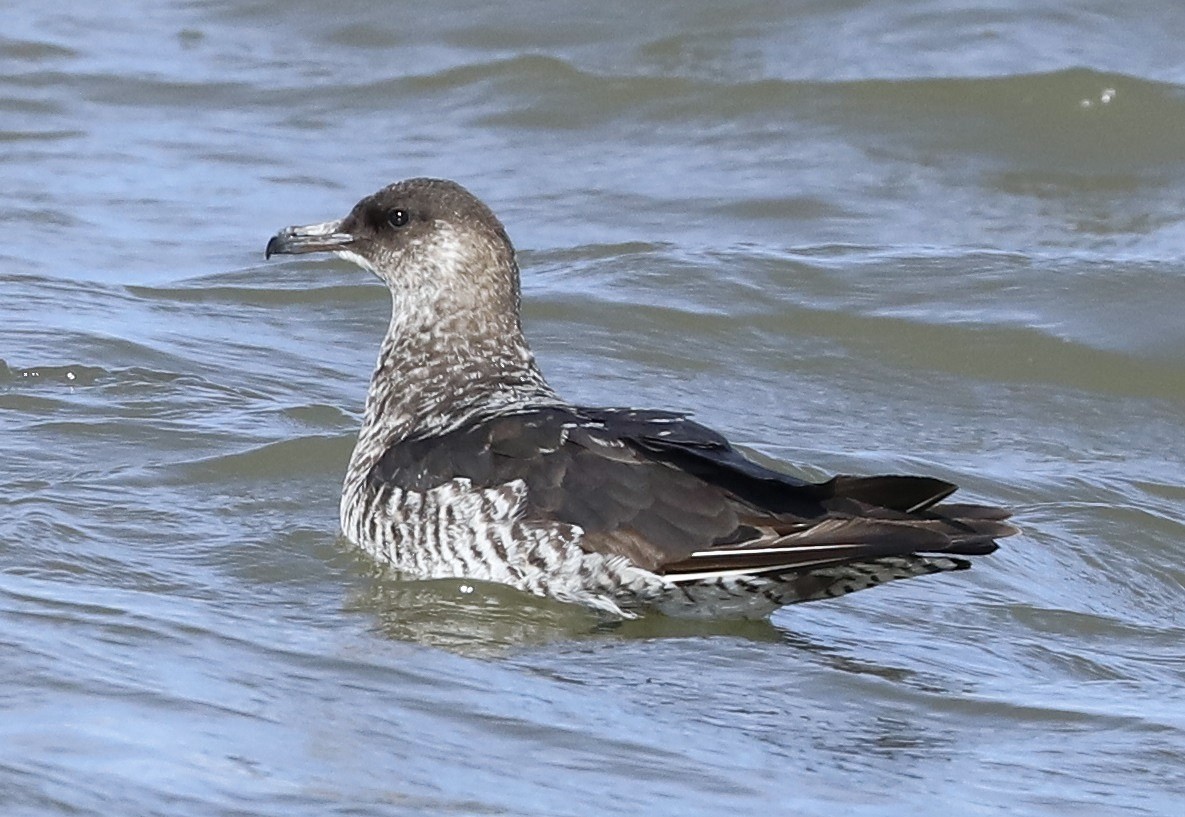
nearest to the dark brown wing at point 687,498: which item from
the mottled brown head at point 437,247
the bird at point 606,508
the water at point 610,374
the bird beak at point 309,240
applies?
the bird at point 606,508

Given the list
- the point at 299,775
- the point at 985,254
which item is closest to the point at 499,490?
the point at 299,775

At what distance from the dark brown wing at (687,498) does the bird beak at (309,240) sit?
130 cm

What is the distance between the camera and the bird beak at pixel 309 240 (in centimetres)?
743

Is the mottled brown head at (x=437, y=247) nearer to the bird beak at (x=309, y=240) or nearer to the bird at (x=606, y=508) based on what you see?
the bird beak at (x=309, y=240)

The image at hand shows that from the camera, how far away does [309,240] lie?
24.6 ft

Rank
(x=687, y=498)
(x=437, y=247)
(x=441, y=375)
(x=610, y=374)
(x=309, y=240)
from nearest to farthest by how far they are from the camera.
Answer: (x=687, y=498) < (x=441, y=375) < (x=437, y=247) < (x=309, y=240) < (x=610, y=374)

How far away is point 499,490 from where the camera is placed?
6207mm

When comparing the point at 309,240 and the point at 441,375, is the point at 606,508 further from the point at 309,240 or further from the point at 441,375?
the point at 309,240

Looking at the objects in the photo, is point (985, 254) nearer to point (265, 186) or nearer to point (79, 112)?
point (265, 186)

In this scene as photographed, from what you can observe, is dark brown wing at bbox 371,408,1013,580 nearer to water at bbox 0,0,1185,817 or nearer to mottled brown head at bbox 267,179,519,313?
water at bbox 0,0,1185,817

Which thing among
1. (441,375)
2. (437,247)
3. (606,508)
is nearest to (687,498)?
(606,508)

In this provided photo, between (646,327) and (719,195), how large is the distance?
197 centimetres

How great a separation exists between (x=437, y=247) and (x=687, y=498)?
5.65 feet

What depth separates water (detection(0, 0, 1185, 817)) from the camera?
4.76 metres
